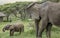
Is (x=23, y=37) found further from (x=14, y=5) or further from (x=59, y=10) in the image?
(x=14, y=5)

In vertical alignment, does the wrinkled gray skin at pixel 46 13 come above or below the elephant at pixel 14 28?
above

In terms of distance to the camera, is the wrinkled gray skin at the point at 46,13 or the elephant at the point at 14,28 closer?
the wrinkled gray skin at the point at 46,13

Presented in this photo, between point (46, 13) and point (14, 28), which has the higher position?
point (46, 13)

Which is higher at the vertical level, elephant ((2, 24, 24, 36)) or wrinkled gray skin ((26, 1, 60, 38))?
wrinkled gray skin ((26, 1, 60, 38))

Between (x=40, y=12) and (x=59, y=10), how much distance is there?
29.4 inches

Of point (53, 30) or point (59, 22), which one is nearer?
point (59, 22)

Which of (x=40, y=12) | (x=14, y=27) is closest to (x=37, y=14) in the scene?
(x=40, y=12)

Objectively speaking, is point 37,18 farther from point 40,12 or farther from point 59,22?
point 59,22

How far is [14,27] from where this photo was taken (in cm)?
1079

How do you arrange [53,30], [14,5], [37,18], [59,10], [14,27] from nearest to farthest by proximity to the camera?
1. [59,10]
2. [37,18]
3. [14,27]
4. [53,30]
5. [14,5]

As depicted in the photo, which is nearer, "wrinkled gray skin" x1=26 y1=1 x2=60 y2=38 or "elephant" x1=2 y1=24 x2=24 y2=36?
"wrinkled gray skin" x1=26 y1=1 x2=60 y2=38

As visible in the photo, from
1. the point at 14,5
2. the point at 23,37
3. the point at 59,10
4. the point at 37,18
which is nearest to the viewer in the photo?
the point at 59,10

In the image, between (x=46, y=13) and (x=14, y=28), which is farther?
(x=14, y=28)

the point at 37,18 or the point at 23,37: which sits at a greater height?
the point at 37,18
